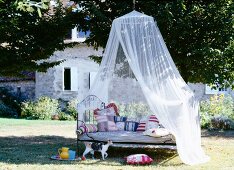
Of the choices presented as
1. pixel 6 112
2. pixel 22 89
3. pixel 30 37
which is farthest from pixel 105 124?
pixel 22 89

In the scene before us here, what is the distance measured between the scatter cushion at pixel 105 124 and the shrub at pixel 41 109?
10401mm

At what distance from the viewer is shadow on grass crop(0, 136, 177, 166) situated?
8.37m

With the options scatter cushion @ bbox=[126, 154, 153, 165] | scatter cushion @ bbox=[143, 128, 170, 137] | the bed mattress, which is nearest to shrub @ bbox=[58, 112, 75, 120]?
the bed mattress

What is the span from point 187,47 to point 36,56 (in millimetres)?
4061

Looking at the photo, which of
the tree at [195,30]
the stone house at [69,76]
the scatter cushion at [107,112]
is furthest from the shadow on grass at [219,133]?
the stone house at [69,76]

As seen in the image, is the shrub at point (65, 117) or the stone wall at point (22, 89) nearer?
the shrub at point (65, 117)

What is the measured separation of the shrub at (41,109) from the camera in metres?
19.9

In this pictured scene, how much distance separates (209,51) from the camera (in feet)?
30.7

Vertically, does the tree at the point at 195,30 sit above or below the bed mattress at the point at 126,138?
above

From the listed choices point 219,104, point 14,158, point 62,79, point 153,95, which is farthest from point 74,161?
point 62,79

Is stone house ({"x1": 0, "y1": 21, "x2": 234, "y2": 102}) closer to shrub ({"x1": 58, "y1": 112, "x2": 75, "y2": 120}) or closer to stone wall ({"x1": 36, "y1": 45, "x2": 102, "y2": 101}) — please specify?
stone wall ({"x1": 36, "y1": 45, "x2": 102, "y2": 101})

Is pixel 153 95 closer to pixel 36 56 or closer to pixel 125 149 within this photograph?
pixel 125 149

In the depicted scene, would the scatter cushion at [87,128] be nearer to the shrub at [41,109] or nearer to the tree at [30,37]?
the tree at [30,37]

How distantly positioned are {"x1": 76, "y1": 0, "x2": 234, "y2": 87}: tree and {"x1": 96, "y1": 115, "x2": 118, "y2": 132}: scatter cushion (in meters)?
2.16
